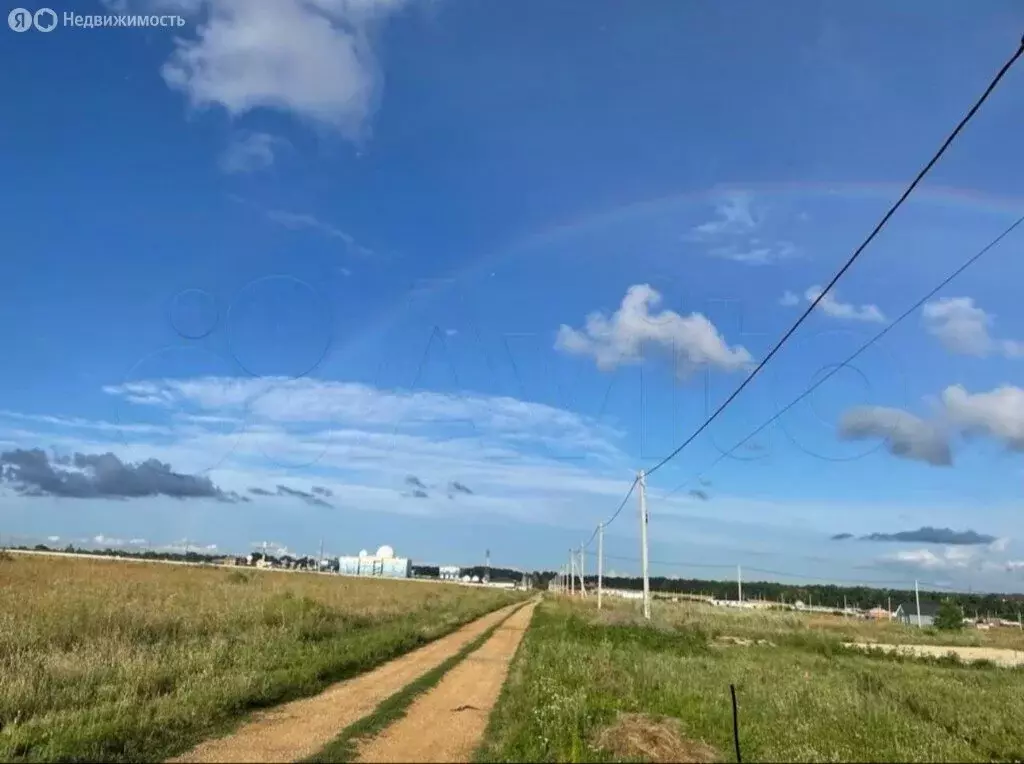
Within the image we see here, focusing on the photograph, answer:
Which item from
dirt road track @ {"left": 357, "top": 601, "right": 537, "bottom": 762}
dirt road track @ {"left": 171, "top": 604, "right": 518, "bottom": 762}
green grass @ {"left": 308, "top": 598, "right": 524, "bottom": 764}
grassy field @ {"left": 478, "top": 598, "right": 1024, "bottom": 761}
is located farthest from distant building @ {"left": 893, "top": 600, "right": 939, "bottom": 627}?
dirt road track @ {"left": 171, "top": 604, "right": 518, "bottom": 762}

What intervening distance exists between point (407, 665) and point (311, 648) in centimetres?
271

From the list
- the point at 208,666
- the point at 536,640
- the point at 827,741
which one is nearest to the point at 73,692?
the point at 208,666

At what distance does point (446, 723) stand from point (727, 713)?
5382mm

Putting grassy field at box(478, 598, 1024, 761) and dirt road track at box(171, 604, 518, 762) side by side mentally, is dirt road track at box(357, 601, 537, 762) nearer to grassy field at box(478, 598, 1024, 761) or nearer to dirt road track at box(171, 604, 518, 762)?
grassy field at box(478, 598, 1024, 761)

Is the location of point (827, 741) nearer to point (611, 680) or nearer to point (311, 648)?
point (611, 680)

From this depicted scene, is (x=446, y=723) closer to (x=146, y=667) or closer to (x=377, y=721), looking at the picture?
(x=377, y=721)

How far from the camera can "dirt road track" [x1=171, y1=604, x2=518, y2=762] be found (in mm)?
9758

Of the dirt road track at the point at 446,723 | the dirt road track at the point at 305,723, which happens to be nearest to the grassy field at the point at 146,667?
the dirt road track at the point at 305,723

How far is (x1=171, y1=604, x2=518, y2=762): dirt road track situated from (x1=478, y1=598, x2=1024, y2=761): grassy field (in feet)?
7.90

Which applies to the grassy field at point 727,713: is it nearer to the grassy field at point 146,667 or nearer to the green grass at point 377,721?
the green grass at point 377,721

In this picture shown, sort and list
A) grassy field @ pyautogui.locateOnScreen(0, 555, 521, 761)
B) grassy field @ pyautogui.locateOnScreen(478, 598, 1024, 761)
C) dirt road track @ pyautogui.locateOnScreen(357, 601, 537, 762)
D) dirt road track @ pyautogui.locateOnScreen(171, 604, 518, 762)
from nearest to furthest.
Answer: dirt road track @ pyautogui.locateOnScreen(171, 604, 518, 762) < grassy field @ pyautogui.locateOnScreen(0, 555, 521, 761) < dirt road track @ pyautogui.locateOnScreen(357, 601, 537, 762) < grassy field @ pyautogui.locateOnScreen(478, 598, 1024, 761)

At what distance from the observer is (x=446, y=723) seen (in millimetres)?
12398

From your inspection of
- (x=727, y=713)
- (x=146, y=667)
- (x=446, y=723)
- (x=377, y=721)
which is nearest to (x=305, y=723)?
(x=377, y=721)

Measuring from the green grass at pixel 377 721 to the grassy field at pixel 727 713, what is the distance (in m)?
1.74
